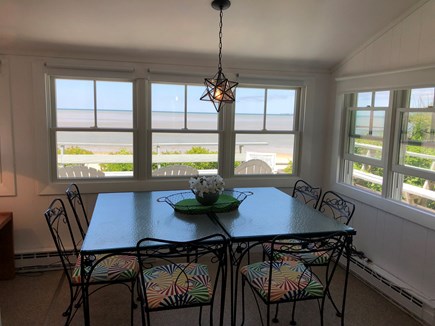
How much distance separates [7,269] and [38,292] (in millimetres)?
443

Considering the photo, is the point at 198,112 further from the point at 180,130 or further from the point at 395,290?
the point at 395,290

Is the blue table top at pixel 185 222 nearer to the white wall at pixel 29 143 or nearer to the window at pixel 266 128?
the white wall at pixel 29 143

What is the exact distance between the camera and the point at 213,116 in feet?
11.8

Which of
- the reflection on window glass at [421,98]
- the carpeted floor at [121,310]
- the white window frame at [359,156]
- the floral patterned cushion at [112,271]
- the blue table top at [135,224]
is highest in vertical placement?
the reflection on window glass at [421,98]

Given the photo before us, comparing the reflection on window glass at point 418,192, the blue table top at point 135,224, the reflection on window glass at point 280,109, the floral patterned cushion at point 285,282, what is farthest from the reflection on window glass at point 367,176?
the blue table top at point 135,224

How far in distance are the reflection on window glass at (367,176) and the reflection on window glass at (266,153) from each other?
0.70m

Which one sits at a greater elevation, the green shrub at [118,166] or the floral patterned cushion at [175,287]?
the green shrub at [118,166]

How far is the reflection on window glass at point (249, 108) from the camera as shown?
362cm

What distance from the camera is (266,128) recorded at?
147 inches

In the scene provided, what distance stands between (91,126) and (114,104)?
1.01 ft

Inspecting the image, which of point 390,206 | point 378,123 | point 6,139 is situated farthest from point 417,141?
point 6,139

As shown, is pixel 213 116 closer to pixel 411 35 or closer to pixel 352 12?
pixel 352 12

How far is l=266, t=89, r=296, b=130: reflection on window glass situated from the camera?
3.72 m

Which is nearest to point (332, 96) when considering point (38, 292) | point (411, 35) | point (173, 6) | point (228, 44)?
point (411, 35)
